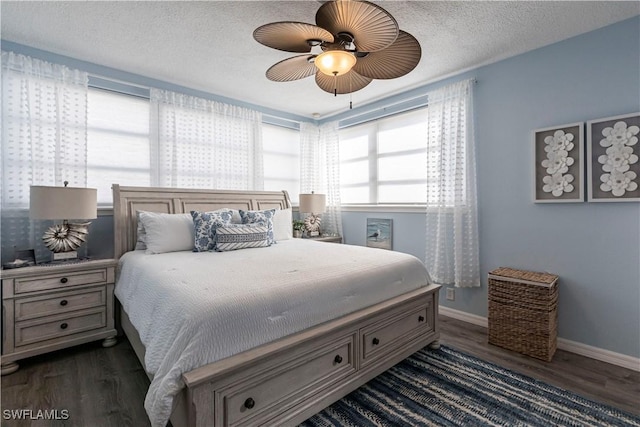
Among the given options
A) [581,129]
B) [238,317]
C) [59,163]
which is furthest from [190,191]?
[581,129]

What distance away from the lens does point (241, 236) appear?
9.11 ft

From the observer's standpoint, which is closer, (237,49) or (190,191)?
(237,49)

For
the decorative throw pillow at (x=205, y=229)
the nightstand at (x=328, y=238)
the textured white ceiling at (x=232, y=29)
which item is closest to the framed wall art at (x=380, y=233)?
the nightstand at (x=328, y=238)

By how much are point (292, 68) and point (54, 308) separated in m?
2.58

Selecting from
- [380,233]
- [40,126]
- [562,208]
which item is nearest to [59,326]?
[40,126]

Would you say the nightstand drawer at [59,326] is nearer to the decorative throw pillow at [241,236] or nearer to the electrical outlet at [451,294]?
the decorative throw pillow at [241,236]

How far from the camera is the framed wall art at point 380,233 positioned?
3.88m

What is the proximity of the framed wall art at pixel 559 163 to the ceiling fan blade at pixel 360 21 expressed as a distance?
1844 mm

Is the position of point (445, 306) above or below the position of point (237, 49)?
below

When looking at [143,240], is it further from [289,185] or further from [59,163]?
[289,185]

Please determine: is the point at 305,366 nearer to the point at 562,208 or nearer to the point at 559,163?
the point at 562,208

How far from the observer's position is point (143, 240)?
2.82 metres

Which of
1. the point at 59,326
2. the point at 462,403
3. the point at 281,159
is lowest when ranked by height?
the point at 462,403

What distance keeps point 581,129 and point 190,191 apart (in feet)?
12.1
